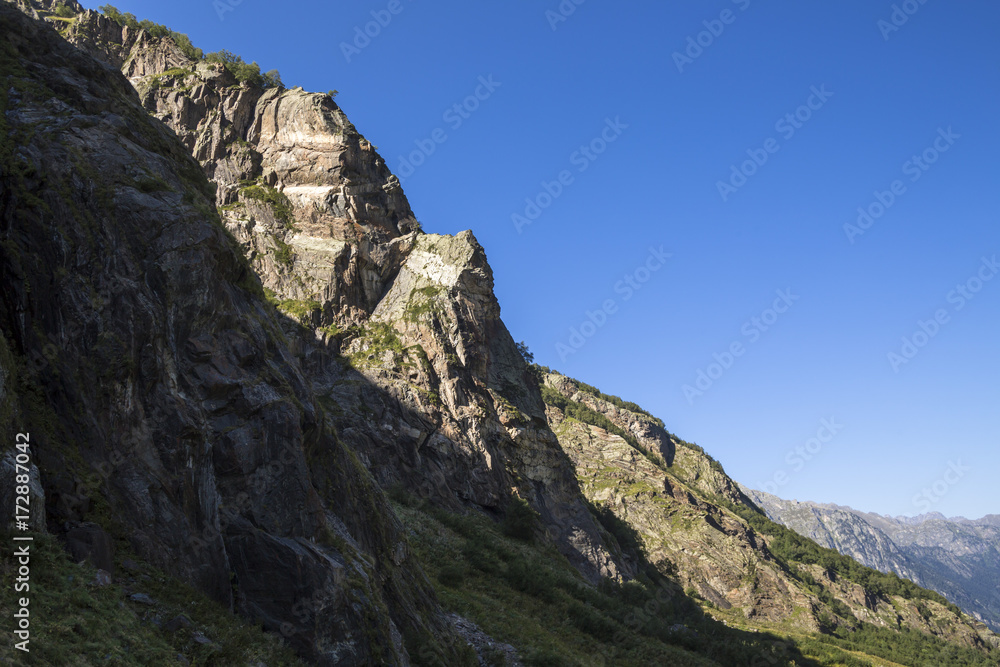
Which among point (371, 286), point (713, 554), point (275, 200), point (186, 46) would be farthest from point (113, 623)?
point (713, 554)

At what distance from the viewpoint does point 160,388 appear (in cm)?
1755

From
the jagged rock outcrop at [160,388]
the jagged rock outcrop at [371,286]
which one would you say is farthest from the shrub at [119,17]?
the jagged rock outcrop at [160,388]

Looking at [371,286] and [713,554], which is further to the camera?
[713,554]

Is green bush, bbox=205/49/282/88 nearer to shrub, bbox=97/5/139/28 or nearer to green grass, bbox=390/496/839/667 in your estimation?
shrub, bbox=97/5/139/28

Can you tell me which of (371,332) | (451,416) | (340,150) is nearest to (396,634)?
(451,416)

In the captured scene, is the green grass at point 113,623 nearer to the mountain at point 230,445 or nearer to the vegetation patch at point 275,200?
the mountain at point 230,445

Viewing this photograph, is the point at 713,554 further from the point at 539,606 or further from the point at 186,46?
the point at 186,46

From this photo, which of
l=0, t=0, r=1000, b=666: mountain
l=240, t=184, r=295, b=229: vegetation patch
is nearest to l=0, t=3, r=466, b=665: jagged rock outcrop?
l=0, t=0, r=1000, b=666: mountain

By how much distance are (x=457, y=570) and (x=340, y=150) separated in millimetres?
49716

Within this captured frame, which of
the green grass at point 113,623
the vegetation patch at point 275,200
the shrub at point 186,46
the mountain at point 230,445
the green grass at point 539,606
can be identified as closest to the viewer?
the green grass at point 113,623

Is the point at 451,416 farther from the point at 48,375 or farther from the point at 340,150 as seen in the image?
the point at 48,375

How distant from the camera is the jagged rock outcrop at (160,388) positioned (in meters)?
15.3

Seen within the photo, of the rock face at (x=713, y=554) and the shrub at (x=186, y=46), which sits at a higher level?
the shrub at (x=186, y=46)

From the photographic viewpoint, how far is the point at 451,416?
6081 cm
